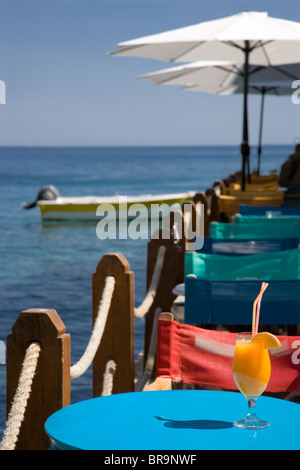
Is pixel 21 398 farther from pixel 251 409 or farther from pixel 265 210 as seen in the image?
pixel 265 210

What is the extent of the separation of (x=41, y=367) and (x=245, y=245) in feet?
9.36

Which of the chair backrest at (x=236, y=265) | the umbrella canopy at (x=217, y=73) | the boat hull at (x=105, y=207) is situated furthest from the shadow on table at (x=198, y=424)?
the boat hull at (x=105, y=207)

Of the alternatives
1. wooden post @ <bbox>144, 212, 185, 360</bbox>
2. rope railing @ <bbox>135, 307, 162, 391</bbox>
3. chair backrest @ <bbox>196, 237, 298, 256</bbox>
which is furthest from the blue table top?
wooden post @ <bbox>144, 212, 185, 360</bbox>

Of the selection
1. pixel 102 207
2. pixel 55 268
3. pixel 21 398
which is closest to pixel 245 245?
pixel 21 398

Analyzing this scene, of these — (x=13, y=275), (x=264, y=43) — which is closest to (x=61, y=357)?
(x=264, y=43)

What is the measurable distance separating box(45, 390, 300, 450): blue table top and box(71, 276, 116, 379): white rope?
2.66ft

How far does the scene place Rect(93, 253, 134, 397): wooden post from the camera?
4.21 m

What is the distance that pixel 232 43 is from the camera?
11.1m

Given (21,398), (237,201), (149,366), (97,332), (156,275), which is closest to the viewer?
(21,398)

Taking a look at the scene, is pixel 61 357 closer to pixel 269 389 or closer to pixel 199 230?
pixel 269 389

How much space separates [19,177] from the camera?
3701 inches

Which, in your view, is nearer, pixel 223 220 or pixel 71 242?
pixel 223 220

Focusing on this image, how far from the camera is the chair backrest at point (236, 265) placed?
466 cm
